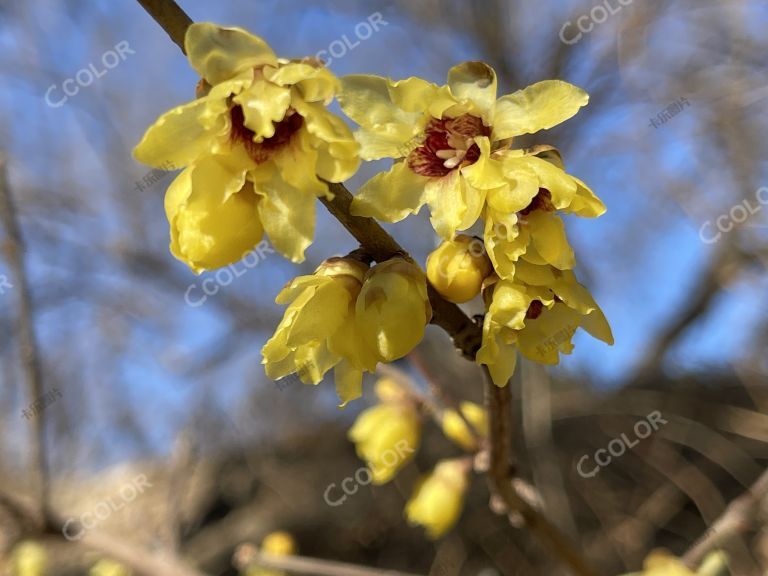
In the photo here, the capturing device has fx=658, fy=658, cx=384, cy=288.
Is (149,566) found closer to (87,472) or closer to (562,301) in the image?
(562,301)

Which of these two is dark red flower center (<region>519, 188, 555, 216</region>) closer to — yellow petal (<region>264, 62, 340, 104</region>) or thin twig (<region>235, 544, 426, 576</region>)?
yellow petal (<region>264, 62, 340, 104</region>)

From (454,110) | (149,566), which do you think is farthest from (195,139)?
(149,566)

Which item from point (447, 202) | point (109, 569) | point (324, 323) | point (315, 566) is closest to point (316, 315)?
point (324, 323)

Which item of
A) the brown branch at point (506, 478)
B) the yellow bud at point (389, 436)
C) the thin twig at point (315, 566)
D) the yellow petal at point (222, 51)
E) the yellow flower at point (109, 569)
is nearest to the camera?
the yellow petal at point (222, 51)

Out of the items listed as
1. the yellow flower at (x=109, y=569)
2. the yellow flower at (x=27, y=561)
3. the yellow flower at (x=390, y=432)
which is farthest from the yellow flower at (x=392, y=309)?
the yellow flower at (x=27, y=561)

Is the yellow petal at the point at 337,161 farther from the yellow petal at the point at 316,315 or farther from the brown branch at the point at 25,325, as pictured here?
the brown branch at the point at 25,325

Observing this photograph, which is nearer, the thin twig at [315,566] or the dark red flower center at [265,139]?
the dark red flower center at [265,139]
